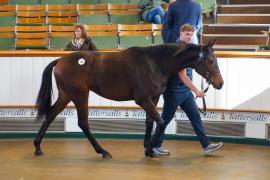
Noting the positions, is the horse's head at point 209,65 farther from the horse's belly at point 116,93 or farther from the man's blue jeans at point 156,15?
the man's blue jeans at point 156,15

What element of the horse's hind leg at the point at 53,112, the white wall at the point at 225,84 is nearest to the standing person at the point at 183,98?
the white wall at the point at 225,84

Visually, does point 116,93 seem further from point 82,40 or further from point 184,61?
point 82,40

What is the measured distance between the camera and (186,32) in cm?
694

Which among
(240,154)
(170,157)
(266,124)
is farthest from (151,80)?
(266,124)

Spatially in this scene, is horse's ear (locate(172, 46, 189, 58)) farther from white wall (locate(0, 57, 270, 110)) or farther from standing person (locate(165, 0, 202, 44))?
white wall (locate(0, 57, 270, 110))

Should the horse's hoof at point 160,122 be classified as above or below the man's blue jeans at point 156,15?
below

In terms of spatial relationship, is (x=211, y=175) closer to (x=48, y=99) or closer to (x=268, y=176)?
(x=268, y=176)

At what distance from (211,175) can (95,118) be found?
9.81ft

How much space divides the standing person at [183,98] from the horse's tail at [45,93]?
4.68ft

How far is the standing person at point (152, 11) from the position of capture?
1211 centimetres

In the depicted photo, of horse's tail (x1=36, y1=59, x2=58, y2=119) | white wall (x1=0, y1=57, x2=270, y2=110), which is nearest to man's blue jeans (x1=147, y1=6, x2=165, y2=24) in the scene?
white wall (x1=0, y1=57, x2=270, y2=110)

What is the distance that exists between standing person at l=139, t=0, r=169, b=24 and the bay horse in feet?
16.3

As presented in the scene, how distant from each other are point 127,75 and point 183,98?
72 centimetres

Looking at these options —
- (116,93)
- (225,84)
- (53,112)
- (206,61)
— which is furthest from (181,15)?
(53,112)
